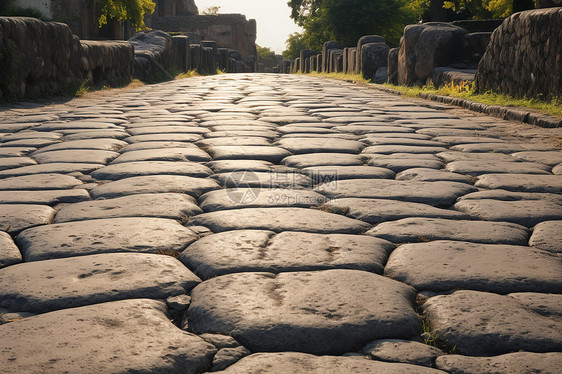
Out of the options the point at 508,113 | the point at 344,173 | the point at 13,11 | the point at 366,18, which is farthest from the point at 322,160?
the point at 366,18

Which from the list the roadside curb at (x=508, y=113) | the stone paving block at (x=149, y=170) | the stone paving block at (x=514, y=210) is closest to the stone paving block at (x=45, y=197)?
the stone paving block at (x=149, y=170)

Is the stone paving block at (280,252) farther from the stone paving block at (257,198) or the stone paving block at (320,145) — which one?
the stone paving block at (320,145)

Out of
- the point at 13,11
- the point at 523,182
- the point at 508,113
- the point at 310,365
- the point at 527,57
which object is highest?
the point at 13,11

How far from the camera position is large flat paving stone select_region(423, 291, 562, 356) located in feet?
4.50

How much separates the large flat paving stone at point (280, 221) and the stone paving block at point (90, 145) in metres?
1.77

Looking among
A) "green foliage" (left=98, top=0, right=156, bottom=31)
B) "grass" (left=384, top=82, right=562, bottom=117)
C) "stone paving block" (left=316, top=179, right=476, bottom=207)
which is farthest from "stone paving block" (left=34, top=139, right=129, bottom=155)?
"green foliage" (left=98, top=0, right=156, bottom=31)

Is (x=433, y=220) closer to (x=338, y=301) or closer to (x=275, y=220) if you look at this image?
(x=275, y=220)

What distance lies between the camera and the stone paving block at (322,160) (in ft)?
11.2

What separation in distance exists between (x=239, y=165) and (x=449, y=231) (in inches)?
56.0

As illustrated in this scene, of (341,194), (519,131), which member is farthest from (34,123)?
(519,131)

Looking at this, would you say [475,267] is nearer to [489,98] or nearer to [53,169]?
[53,169]

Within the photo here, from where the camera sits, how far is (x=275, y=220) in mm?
2309

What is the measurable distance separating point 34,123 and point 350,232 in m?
3.73

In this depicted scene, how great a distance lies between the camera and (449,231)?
2215 millimetres
